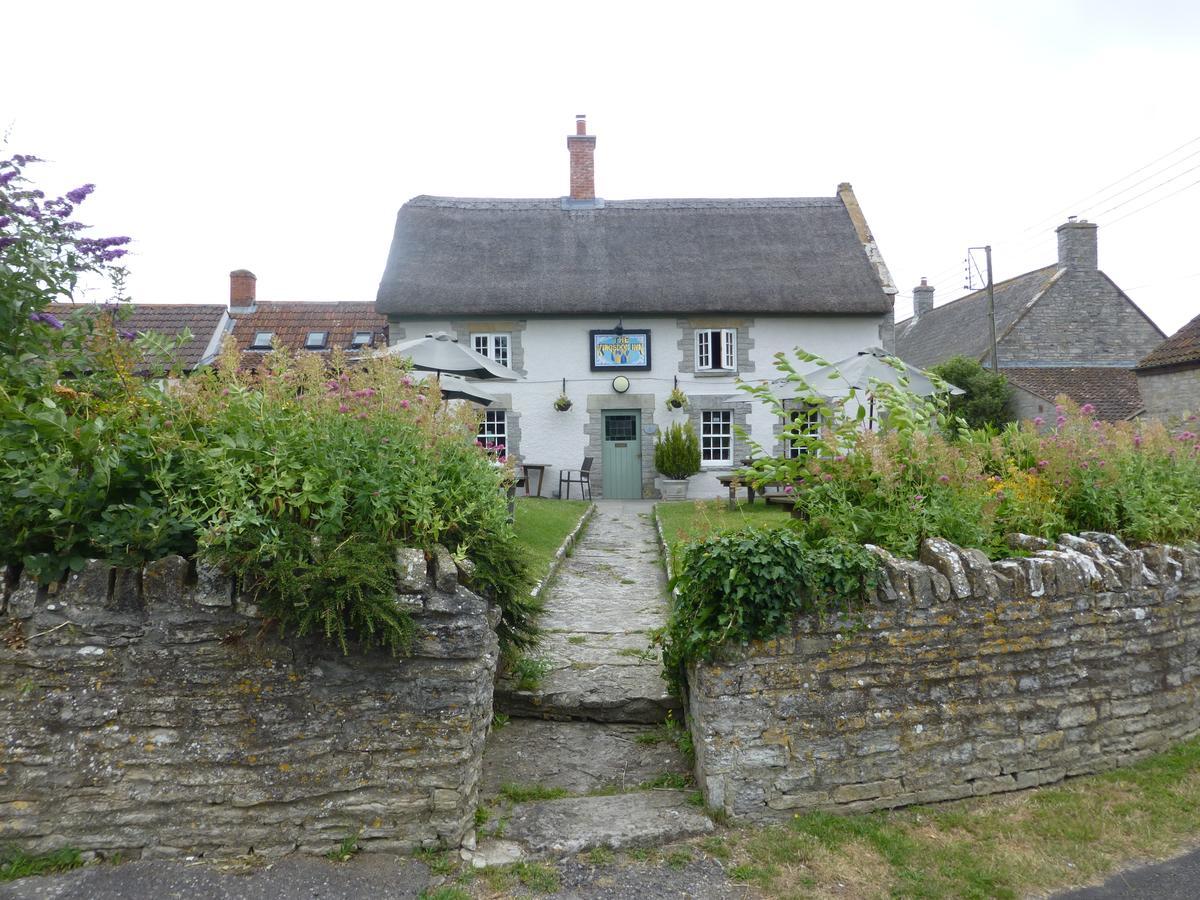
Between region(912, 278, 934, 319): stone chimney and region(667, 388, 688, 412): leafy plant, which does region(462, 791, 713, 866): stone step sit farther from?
region(912, 278, 934, 319): stone chimney

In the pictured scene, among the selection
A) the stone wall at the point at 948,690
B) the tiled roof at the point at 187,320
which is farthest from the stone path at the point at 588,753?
the tiled roof at the point at 187,320

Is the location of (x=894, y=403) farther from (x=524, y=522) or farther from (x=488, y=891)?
(x=524, y=522)

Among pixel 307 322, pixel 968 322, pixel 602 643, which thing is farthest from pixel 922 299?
pixel 602 643

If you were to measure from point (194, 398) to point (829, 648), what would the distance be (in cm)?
346

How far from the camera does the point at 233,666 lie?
351 cm

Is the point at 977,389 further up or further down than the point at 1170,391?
further up

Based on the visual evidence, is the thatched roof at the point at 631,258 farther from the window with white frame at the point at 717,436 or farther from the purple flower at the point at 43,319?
the purple flower at the point at 43,319

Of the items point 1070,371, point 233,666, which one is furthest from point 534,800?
point 1070,371

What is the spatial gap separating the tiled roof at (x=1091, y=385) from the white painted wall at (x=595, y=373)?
8185 millimetres

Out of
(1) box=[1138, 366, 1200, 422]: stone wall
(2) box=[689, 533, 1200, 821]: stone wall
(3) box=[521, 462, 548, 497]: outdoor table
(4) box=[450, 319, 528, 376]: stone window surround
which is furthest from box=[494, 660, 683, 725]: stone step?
(1) box=[1138, 366, 1200, 422]: stone wall

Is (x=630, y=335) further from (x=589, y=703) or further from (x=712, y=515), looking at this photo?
(x=589, y=703)

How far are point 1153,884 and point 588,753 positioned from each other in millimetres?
2770

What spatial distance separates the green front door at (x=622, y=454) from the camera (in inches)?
736

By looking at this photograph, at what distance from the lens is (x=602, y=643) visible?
6113 millimetres
